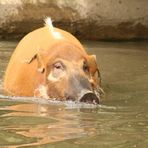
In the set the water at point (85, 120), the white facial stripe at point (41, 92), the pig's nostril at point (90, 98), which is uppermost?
the white facial stripe at point (41, 92)

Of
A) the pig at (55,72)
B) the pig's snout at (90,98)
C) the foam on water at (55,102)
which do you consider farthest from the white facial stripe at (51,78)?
the pig's snout at (90,98)

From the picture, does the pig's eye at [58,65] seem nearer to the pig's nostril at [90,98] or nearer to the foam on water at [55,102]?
the foam on water at [55,102]

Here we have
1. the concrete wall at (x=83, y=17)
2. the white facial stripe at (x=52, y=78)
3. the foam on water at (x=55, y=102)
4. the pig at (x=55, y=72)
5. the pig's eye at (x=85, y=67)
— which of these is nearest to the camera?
the foam on water at (x=55, y=102)

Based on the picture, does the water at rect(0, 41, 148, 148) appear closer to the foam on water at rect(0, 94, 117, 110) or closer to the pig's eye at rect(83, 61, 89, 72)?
the foam on water at rect(0, 94, 117, 110)

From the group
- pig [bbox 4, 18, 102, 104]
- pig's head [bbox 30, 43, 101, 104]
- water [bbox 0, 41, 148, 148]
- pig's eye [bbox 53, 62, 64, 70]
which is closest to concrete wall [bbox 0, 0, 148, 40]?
water [bbox 0, 41, 148, 148]

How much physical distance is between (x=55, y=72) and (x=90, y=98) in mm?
570

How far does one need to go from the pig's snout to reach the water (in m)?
0.07

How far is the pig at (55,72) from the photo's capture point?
5.64 metres

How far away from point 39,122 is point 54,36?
191 centimetres

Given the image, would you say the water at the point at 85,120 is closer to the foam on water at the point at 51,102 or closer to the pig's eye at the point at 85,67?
the foam on water at the point at 51,102

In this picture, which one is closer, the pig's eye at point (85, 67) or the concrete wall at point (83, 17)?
the pig's eye at point (85, 67)

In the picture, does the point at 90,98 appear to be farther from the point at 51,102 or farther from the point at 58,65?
the point at 58,65

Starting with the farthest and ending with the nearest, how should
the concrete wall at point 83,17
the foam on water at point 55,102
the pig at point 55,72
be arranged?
1. the concrete wall at point 83,17
2. the pig at point 55,72
3. the foam on water at point 55,102

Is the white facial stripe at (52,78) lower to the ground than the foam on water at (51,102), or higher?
higher
